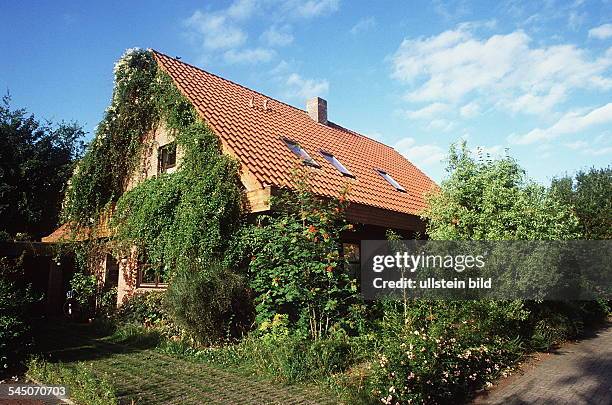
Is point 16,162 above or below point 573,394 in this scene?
above

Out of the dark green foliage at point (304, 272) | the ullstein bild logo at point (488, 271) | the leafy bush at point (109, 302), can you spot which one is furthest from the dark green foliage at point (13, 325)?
the ullstein bild logo at point (488, 271)

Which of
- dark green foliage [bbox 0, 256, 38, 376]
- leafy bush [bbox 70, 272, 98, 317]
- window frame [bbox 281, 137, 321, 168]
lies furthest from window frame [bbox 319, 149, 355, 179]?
dark green foliage [bbox 0, 256, 38, 376]

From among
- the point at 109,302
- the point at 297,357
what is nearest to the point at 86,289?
the point at 109,302

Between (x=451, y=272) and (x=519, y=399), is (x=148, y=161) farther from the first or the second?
(x=519, y=399)

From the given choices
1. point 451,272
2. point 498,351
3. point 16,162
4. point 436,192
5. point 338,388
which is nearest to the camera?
point 338,388

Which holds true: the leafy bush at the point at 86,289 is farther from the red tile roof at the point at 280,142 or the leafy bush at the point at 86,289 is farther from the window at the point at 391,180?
the window at the point at 391,180

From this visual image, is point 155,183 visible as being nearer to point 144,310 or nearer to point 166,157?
point 166,157

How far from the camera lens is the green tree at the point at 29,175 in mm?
21500

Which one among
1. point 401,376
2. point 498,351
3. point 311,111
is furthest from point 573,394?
point 311,111

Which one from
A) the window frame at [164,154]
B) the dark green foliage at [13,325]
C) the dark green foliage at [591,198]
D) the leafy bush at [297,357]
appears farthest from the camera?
the dark green foliage at [591,198]

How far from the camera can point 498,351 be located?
748cm

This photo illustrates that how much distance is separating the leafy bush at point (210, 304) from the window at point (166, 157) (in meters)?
4.75

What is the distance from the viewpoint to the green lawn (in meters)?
5.89

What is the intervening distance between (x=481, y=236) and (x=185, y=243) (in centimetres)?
604
